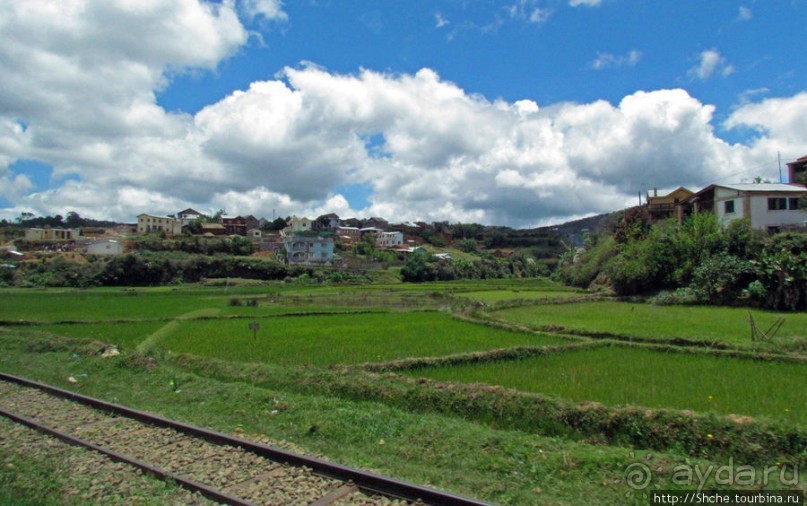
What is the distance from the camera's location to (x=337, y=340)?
16.0m

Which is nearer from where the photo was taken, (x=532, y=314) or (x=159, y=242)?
(x=532, y=314)

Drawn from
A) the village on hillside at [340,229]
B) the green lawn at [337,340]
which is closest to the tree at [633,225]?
the village on hillside at [340,229]

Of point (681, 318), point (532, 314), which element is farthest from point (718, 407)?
point (532, 314)

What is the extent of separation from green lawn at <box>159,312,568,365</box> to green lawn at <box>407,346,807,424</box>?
2.26 meters

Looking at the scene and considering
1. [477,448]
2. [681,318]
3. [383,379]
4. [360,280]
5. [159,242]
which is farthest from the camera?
[159,242]

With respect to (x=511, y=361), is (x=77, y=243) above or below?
above

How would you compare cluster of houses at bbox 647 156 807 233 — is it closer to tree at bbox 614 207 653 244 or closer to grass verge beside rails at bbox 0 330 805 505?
tree at bbox 614 207 653 244

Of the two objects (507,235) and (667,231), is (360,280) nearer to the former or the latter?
(667,231)

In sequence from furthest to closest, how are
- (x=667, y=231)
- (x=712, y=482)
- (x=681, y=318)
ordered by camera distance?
(x=667, y=231) → (x=681, y=318) → (x=712, y=482)

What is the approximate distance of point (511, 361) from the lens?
41.0 feet

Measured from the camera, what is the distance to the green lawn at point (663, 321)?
1518cm

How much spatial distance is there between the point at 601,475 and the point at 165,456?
5360 millimetres

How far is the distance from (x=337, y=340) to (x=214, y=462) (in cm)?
978

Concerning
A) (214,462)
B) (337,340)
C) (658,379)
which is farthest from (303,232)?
(214,462)
